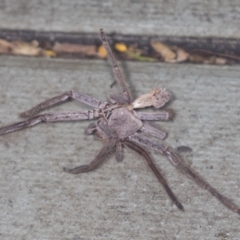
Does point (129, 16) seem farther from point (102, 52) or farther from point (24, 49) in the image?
point (24, 49)

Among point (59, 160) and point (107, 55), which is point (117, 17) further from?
point (59, 160)

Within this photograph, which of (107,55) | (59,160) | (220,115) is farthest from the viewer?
(107,55)

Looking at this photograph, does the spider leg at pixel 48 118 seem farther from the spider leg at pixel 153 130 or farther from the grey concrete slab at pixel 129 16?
the grey concrete slab at pixel 129 16

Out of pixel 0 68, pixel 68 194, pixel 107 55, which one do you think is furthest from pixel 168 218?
pixel 0 68

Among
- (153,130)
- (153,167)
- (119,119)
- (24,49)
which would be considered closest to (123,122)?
(119,119)

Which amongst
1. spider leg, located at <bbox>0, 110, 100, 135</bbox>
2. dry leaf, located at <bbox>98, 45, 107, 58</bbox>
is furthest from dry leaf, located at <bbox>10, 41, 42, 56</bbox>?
spider leg, located at <bbox>0, 110, 100, 135</bbox>

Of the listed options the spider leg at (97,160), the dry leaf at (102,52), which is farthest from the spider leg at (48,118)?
the dry leaf at (102,52)

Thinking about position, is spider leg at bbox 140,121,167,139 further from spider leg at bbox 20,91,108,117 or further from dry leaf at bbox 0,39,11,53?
dry leaf at bbox 0,39,11,53

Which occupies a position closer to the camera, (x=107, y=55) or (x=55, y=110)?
(x=55, y=110)
